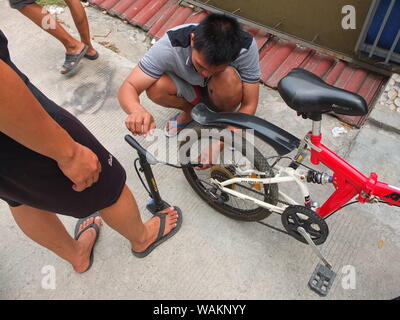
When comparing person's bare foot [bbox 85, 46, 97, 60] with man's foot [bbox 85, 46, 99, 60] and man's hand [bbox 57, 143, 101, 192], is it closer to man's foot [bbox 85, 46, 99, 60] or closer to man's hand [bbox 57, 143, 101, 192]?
Answer: man's foot [bbox 85, 46, 99, 60]

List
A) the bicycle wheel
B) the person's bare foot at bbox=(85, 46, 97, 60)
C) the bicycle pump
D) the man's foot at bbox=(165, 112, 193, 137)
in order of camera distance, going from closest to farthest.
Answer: the bicycle pump < the bicycle wheel < the man's foot at bbox=(165, 112, 193, 137) < the person's bare foot at bbox=(85, 46, 97, 60)

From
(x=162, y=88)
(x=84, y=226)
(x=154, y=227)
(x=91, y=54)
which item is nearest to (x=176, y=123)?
(x=162, y=88)

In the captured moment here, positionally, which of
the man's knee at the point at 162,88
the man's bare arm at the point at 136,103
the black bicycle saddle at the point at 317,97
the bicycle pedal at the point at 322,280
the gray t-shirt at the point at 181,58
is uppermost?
the black bicycle saddle at the point at 317,97

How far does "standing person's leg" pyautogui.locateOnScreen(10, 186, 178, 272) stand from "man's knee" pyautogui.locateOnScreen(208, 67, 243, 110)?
0.79 m

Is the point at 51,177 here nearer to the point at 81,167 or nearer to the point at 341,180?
the point at 81,167

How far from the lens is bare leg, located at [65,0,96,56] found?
276 centimetres

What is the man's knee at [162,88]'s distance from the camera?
2074 millimetres

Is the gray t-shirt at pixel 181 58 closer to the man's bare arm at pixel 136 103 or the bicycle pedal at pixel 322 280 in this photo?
the man's bare arm at pixel 136 103

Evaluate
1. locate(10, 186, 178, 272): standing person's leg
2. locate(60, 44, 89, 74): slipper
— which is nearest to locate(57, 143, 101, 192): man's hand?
locate(10, 186, 178, 272): standing person's leg

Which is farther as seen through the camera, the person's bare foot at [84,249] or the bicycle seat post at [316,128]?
the person's bare foot at [84,249]

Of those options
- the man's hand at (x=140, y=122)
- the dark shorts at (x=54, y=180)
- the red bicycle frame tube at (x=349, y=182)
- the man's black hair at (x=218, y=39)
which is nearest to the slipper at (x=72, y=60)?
the man's hand at (x=140, y=122)

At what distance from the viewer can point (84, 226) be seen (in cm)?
213
